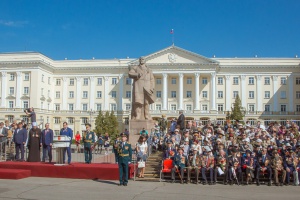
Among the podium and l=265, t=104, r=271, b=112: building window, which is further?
l=265, t=104, r=271, b=112: building window

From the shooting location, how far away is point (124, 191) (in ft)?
37.9

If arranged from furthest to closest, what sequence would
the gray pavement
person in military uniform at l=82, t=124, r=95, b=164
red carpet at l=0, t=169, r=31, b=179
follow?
1. person in military uniform at l=82, t=124, r=95, b=164
2. red carpet at l=0, t=169, r=31, b=179
3. the gray pavement

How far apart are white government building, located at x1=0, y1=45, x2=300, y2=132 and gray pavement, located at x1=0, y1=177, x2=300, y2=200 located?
59160 millimetres

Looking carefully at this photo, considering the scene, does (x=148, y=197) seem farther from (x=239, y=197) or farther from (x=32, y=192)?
(x=32, y=192)

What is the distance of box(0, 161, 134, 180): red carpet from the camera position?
1408 centimetres

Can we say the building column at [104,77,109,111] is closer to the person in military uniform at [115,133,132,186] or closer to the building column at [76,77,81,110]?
the building column at [76,77,81,110]

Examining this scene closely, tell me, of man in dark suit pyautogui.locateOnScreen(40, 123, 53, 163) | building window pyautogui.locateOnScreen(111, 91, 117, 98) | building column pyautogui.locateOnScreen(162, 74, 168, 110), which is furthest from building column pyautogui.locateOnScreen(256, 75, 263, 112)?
man in dark suit pyautogui.locateOnScreen(40, 123, 53, 163)

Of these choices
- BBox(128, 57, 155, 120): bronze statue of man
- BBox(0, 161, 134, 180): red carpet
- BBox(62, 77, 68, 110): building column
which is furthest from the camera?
BBox(62, 77, 68, 110): building column

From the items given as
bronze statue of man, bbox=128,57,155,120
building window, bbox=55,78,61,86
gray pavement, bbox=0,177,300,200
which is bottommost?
gray pavement, bbox=0,177,300,200

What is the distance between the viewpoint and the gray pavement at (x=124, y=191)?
10656 millimetres

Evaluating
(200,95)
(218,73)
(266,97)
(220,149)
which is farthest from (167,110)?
(220,149)

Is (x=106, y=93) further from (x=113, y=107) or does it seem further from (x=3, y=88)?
(x=3, y=88)

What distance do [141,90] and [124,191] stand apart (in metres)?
7.82

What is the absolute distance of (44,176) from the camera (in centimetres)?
1444
